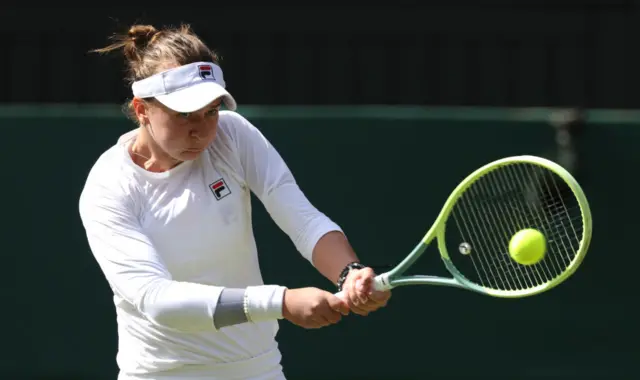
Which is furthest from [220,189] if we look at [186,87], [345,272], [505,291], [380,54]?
[380,54]

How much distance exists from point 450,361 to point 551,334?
53 centimetres

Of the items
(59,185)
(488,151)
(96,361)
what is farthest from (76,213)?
(488,151)

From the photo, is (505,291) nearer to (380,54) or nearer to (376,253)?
(376,253)

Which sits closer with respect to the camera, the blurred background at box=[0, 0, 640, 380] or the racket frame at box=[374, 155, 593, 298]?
the racket frame at box=[374, 155, 593, 298]

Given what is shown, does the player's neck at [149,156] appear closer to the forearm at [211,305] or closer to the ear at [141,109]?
the ear at [141,109]

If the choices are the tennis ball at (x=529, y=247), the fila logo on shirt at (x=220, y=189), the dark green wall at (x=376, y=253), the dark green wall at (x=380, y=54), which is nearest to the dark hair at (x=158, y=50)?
the fila logo on shirt at (x=220, y=189)

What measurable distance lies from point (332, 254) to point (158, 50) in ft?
2.51

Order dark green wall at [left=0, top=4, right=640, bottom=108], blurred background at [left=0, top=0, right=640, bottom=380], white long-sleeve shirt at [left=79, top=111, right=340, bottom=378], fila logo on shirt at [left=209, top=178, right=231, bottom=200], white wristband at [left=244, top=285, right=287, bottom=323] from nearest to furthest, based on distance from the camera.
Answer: white wristband at [left=244, top=285, right=287, bottom=323]
white long-sleeve shirt at [left=79, top=111, right=340, bottom=378]
fila logo on shirt at [left=209, top=178, right=231, bottom=200]
blurred background at [left=0, top=0, right=640, bottom=380]
dark green wall at [left=0, top=4, right=640, bottom=108]

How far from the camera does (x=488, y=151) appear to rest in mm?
6473

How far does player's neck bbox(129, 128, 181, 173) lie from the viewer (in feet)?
11.9

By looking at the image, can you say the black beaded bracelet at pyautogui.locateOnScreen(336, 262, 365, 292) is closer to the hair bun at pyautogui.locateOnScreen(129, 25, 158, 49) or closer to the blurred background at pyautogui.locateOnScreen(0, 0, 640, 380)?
the hair bun at pyautogui.locateOnScreen(129, 25, 158, 49)

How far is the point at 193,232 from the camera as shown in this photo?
356 cm

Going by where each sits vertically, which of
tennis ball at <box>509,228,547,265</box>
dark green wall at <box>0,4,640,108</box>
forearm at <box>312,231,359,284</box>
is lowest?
forearm at <box>312,231,359,284</box>

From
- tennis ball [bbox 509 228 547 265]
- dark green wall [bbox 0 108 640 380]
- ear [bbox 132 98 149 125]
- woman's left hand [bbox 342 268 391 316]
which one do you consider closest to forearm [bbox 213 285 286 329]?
woman's left hand [bbox 342 268 391 316]
